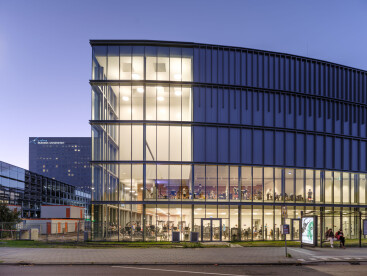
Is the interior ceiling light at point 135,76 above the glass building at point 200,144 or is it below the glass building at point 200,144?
above

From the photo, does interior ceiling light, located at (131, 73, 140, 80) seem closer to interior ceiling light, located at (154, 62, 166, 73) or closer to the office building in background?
interior ceiling light, located at (154, 62, 166, 73)

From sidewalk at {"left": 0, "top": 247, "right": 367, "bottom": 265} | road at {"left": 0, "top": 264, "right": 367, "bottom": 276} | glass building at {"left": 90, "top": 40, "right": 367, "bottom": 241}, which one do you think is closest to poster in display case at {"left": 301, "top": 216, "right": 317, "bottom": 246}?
sidewalk at {"left": 0, "top": 247, "right": 367, "bottom": 265}

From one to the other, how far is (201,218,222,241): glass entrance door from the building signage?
10492 mm

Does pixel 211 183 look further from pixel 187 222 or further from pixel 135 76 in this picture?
pixel 135 76

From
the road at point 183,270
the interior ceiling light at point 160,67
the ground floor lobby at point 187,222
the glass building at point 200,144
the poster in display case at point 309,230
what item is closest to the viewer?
the road at point 183,270

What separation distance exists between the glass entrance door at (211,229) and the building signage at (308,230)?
10.5 metres

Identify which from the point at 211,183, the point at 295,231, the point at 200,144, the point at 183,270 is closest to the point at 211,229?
the point at 211,183

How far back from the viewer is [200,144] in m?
39.7

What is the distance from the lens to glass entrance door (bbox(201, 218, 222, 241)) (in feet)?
125

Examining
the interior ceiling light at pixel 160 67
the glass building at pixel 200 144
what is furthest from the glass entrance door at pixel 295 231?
the interior ceiling light at pixel 160 67

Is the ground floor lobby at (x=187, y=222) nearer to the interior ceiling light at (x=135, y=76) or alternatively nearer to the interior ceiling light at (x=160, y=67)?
the interior ceiling light at (x=135, y=76)

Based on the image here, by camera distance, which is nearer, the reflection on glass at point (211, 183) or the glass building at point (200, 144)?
the glass building at point (200, 144)

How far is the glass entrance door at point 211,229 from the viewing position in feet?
125

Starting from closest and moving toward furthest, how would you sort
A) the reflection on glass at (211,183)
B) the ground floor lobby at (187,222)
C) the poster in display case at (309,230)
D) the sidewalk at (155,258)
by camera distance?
the sidewalk at (155,258)
the poster in display case at (309,230)
the ground floor lobby at (187,222)
the reflection on glass at (211,183)
